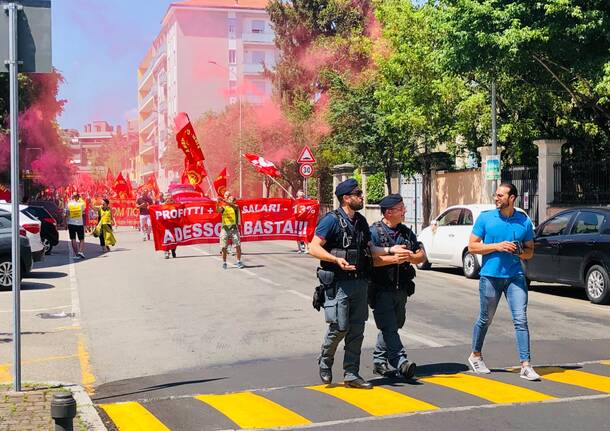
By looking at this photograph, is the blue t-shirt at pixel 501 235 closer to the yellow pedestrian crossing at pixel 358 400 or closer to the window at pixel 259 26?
the yellow pedestrian crossing at pixel 358 400

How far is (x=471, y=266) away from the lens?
58.4ft

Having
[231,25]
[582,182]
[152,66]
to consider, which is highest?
[231,25]

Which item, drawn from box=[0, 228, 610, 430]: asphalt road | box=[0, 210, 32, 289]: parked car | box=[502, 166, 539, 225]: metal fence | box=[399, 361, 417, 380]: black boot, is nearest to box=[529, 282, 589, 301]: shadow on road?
box=[0, 228, 610, 430]: asphalt road

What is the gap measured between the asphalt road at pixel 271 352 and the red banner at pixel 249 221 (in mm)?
6063

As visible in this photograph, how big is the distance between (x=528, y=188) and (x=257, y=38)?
70509 mm

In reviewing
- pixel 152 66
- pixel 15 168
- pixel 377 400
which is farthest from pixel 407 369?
pixel 152 66

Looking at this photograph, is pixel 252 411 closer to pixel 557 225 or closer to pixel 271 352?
pixel 271 352

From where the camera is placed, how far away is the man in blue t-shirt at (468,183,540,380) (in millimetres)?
7695

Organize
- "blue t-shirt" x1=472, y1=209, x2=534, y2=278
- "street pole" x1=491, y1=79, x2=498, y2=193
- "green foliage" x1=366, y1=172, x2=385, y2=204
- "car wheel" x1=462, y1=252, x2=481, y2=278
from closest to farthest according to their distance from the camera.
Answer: "blue t-shirt" x1=472, y1=209, x2=534, y2=278 < "car wheel" x1=462, y1=252, x2=481, y2=278 < "street pole" x1=491, y1=79, x2=498, y2=193 < "green foliage" x1=366, y1=172, x2=385, y2=204

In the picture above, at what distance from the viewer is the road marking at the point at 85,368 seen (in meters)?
7.92

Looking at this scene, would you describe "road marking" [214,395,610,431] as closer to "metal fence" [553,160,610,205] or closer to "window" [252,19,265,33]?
"metal fence" [553,160,610,205]

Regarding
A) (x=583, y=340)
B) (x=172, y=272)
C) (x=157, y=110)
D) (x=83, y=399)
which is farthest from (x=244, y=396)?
(x=157, y=110)

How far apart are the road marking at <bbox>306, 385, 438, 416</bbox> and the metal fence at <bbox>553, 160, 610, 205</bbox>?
1567 centimetres

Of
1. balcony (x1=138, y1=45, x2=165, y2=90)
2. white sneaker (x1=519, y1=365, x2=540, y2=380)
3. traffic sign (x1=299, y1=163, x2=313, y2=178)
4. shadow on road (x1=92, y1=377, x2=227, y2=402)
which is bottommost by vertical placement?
shadow on road (x1=92, y1=377, x2=227, y2=402)
